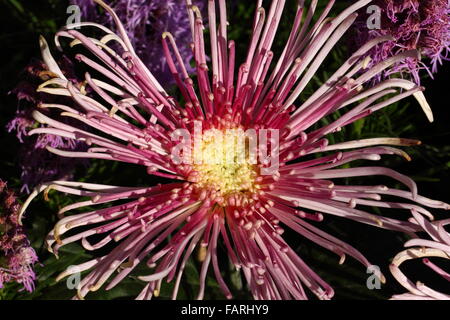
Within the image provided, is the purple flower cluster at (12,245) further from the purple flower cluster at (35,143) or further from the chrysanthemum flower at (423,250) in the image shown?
the chrysanthemum flower at (423,250)

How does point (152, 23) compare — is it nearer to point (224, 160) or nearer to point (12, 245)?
point (224, 160)

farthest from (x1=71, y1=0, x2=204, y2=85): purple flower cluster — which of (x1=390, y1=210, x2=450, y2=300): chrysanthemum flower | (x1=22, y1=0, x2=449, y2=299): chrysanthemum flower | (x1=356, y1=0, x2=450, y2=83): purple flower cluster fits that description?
(x1=390, y1=210, x2=450, y2=300): chrysanthemum flower

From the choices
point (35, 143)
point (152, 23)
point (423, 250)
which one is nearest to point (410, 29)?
point (423, 250)

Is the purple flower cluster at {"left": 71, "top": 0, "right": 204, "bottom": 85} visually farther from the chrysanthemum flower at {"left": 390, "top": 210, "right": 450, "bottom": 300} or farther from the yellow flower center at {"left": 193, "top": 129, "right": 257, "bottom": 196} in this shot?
the chrysanthemum flower at {"left": 390, "top": 210, "right": 450, "bottom": 300}

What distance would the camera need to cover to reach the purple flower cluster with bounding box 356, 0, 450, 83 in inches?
27.7

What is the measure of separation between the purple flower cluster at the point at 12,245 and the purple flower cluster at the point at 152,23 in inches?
12.7

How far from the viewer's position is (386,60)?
70cm

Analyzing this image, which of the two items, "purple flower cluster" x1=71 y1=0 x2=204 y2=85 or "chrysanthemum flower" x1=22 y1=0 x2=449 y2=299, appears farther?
"purple flower cluster" x1=71 y1=0 x2=204 y2=85

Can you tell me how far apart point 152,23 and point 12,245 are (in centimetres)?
44

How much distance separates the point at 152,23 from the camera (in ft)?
2.91

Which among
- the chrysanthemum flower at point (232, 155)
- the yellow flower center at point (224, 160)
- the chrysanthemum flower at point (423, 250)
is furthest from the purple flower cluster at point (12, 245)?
the chrysanthemum flower at point (423, 250)

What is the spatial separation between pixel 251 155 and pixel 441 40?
0.34 m

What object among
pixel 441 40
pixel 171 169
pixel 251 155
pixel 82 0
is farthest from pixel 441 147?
pixel 82 0

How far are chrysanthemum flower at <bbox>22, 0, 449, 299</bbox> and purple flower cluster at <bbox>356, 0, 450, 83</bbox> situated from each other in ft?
0.13
